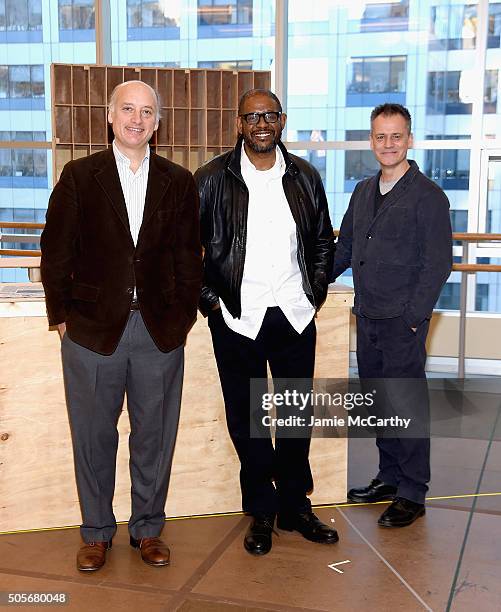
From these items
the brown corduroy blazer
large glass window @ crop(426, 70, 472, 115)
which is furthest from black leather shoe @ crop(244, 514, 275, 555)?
large glass window @ crop(426, 70, 472, 115)

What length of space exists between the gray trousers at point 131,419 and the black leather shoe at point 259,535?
363 millimetres

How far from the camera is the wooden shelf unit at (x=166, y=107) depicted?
6930 millimetres

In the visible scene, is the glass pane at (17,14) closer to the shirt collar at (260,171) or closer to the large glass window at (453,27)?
the large glass window at (453,27)

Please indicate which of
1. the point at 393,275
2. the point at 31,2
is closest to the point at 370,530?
the point at 393,275

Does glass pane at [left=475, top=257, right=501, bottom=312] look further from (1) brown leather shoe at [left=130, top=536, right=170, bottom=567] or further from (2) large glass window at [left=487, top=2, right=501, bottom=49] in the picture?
(1) brown leather shoe at [left=130, top=536, right=170, bottom=567]

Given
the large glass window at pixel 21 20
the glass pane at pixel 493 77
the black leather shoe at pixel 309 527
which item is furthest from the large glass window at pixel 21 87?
the black leather shoe at pixel 309 527

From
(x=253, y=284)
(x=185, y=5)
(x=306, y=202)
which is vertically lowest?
(x=253, y=284)

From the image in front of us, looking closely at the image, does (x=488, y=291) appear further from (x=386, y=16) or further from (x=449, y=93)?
(x=386, y=16)

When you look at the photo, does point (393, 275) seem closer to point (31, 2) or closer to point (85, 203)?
point (85, 203)

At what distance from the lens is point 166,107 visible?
7.05 meters

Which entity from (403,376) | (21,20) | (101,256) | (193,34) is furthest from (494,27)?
(101,256)

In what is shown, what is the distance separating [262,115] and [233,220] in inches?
15.5

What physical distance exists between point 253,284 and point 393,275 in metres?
0.64

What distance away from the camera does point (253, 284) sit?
9.57 feet
